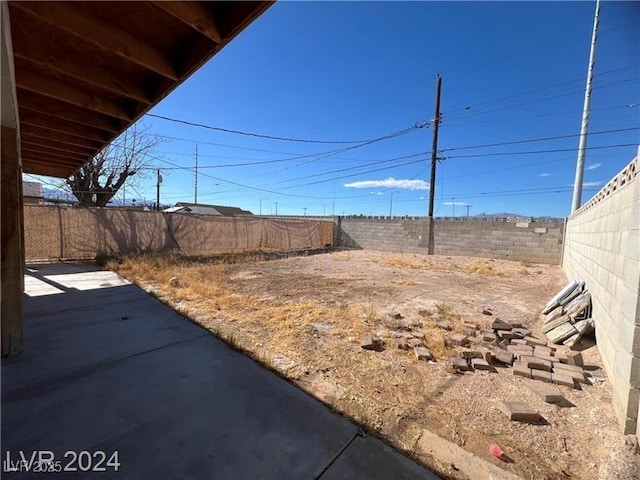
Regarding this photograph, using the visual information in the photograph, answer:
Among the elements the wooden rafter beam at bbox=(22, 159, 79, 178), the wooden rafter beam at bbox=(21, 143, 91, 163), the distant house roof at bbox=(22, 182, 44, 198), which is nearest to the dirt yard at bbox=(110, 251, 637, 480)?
the wooden rafter beam at bbox=(21, 143, 91, 163)

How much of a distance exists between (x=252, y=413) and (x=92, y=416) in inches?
38.5

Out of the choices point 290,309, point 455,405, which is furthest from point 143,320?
point 455,405

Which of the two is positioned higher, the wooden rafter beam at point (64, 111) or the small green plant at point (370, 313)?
the wooden rafter beam at point (64, 111)

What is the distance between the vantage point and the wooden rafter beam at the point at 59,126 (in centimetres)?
412

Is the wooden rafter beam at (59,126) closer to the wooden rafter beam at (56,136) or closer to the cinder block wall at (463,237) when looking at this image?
the wooden rafter beam at (56,136)

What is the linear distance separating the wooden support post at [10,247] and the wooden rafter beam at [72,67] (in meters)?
0.81

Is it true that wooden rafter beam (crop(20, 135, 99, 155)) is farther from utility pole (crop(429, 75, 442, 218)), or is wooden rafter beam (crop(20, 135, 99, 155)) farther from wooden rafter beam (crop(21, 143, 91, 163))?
utility pole (crop(429, 75, 442, 218))

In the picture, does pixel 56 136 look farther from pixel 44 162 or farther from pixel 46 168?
pixel 46 168

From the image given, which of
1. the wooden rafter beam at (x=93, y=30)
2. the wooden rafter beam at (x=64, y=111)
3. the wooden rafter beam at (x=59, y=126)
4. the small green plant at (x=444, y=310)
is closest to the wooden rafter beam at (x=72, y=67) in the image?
the wooden rafter beam at (x=93, y=30)

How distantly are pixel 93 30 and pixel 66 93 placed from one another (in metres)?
1.53

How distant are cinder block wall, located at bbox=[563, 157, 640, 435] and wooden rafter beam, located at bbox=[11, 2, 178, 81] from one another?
13.7 feet

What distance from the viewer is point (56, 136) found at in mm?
4875

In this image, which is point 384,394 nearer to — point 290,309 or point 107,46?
point 290,309

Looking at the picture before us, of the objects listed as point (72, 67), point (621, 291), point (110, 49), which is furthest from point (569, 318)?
point (72, 67)
